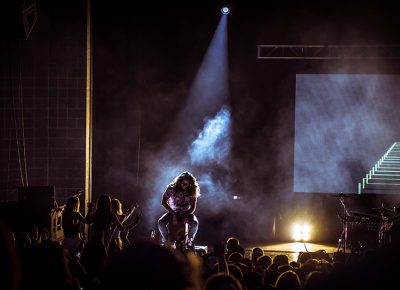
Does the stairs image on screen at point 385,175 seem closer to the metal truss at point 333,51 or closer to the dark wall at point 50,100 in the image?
the metal truss at point 333,51

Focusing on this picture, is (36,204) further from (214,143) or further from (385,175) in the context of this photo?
(385,175)

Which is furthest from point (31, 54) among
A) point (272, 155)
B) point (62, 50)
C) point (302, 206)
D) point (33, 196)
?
point (302, 206)

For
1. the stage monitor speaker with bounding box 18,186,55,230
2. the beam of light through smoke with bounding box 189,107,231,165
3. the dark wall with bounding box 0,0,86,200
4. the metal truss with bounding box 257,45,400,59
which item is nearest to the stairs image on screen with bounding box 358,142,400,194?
the metal truss with bounding box 257,45,400,59

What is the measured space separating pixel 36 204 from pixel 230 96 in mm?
5723

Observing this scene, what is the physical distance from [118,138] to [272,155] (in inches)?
151

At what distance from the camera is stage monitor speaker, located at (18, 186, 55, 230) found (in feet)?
29.3

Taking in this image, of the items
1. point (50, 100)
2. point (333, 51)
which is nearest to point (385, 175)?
point (333, 51)

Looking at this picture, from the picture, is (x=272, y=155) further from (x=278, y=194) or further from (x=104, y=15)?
(x=104, y=15)

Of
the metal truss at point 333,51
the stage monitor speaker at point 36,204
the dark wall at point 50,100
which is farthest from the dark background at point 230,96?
the stage monitor speaker at point 36,204

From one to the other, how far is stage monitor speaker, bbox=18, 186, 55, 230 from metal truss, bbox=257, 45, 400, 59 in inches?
236

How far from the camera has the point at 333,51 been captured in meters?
12.9

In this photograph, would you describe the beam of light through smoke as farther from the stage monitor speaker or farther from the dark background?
the stage monitor speaker

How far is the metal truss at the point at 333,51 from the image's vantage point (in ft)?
40.0

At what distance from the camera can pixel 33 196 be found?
9.02 m
